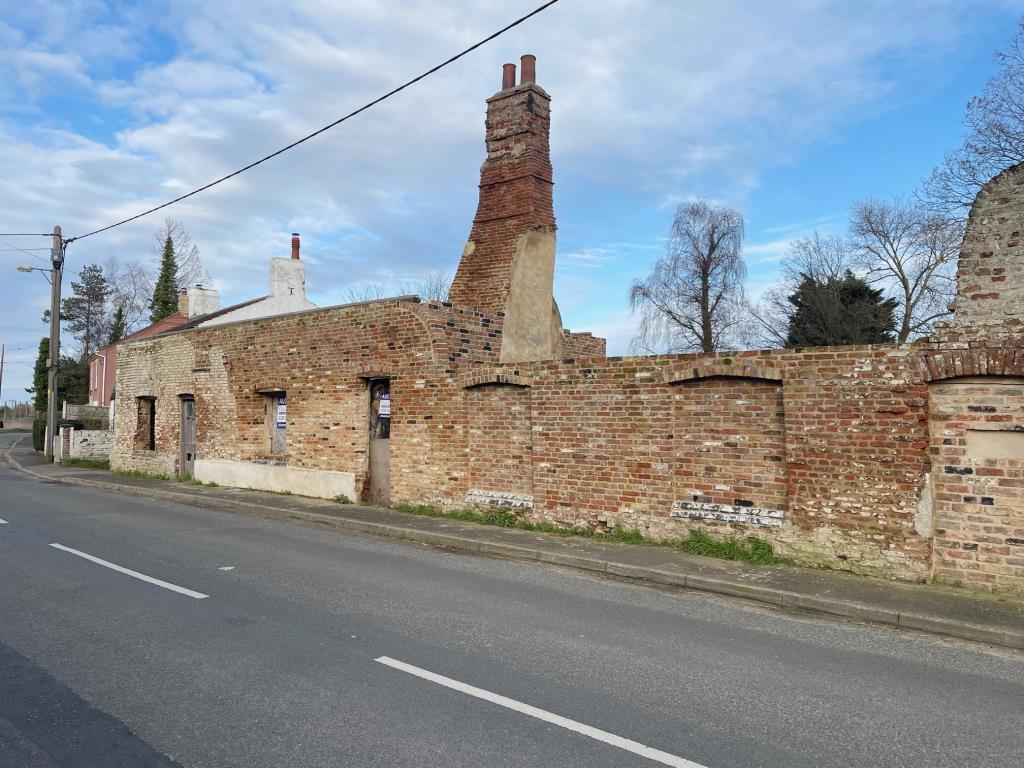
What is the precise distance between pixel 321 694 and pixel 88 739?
1315mm

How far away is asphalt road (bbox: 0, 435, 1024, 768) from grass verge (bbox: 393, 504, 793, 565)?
160 cm

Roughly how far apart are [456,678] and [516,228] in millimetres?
10784

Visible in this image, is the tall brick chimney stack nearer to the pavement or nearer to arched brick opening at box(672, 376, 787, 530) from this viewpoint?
the pavement

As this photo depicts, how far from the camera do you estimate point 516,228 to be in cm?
1440

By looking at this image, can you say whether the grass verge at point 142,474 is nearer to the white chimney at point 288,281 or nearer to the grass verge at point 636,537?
the grass verge at point 636,537

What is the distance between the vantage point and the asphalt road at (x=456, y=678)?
3971 mm

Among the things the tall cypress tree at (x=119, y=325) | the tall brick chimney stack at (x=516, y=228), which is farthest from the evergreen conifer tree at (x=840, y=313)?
the tall cypress tree at (x=119, y=325)

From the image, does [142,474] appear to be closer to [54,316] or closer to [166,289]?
[54,316]

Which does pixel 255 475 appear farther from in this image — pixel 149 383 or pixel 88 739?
pixel 88 739

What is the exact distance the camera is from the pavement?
6.51 m

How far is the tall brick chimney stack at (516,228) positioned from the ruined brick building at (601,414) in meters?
0.04

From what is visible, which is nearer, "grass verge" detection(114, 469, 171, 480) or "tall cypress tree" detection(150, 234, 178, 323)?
A: "grass verge" detection(114, 469, 171, 480)

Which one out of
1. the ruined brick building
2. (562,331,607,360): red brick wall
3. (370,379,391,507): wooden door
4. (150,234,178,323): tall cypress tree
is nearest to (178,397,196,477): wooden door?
the ruined brick building

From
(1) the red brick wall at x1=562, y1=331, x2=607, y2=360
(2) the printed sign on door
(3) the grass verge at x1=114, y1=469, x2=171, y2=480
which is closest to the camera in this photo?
(1) the red brick wall at x1=562, y1=331, x2=607, y2=360
